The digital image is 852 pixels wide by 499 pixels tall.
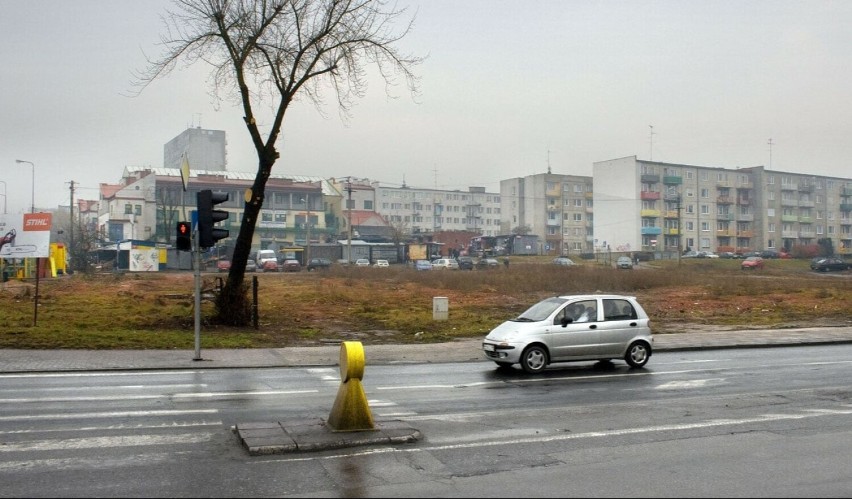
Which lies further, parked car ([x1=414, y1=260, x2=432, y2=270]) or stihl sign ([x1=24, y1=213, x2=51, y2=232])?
parked car ([x1=414, y1=260, x2=432, y2=270])

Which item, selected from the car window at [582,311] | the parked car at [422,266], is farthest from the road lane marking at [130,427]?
the parked car at [422,266]

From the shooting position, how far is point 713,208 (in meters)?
113

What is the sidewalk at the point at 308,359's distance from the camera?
29.6 ft

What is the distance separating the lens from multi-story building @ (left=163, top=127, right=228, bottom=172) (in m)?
140

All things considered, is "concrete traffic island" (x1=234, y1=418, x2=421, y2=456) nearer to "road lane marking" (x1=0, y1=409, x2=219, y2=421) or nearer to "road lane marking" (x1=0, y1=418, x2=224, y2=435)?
"road lane marking" (x1=0, y1=418, x2=224, y2=435)

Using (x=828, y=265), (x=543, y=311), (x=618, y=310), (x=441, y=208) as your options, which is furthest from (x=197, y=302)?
(x=441, y=208)

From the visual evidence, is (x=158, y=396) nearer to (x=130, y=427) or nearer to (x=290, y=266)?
(x=130, y=427)

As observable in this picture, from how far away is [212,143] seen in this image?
144m

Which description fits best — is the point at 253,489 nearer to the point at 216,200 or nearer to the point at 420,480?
the point at 420,480

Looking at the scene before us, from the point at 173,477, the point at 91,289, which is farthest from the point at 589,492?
the point at 91,289

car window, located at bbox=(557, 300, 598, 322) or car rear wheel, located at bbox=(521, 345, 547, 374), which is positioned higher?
car window, located at bbox=(557, 300, 598, 322)

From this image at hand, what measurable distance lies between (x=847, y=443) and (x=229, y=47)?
20159 millimetres

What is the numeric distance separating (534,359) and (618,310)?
238 cm

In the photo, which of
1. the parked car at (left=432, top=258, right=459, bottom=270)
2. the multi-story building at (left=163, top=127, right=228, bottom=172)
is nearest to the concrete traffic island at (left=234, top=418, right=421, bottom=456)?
the parked car at (left=432, top=258, right=459, bottom=270)
